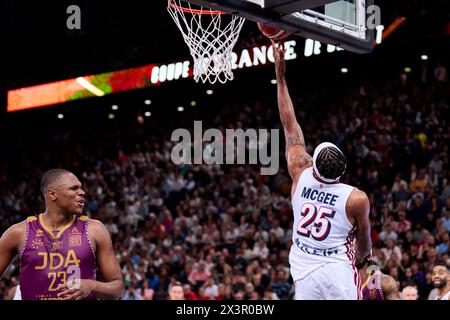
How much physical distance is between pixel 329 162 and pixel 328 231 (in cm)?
44

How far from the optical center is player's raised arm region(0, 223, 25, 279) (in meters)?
4.86

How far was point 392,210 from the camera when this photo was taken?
14.0 metres

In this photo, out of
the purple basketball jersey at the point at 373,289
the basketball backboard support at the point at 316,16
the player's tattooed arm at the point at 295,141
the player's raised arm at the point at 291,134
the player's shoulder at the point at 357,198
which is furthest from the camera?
the basketball backboard support at the point at 316,16

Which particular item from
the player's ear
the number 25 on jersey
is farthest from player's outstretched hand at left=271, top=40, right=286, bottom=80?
the player's ear

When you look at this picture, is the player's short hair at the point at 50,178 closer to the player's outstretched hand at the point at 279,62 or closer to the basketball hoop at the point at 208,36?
the player's outstretched hand at the point at 279,62

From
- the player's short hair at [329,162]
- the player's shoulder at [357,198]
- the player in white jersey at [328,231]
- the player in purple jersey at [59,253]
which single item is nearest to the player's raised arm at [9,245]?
the player in purple jersey at [59,253]

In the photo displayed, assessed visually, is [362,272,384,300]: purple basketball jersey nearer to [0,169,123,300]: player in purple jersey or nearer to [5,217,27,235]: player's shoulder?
[0,169,123,300]: player in purple jersey

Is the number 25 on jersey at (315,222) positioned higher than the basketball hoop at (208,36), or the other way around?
the basketball hoop at (208,36)

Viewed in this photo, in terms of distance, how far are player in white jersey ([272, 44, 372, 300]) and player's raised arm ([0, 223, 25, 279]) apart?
5.72 ft

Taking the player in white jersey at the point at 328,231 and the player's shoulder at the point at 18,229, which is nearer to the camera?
the player's shoulder at the point at 18,229

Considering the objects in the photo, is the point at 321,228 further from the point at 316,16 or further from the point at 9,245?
the point at 316,16

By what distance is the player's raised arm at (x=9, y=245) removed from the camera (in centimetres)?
486

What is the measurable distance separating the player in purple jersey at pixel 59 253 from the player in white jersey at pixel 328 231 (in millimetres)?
1191
